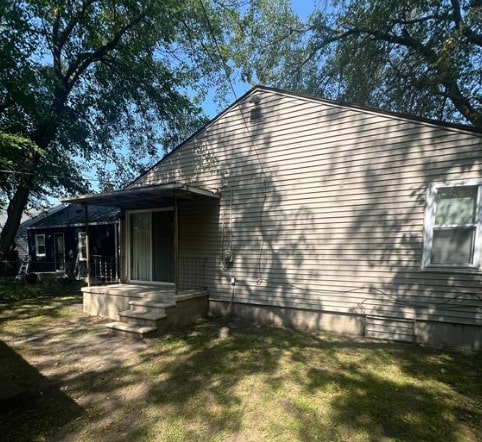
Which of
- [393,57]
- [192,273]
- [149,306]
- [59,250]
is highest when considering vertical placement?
[393,57]

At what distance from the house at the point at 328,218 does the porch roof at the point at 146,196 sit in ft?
0.12

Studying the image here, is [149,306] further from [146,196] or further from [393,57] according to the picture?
[393,57]

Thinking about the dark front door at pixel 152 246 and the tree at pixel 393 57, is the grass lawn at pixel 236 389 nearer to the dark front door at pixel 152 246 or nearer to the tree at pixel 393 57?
the dark front door at pixel 152 246

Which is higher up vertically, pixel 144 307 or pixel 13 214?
pixel 13 214

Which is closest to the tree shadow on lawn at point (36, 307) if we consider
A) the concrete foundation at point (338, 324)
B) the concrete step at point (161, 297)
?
the concrete step at point (161, 297)

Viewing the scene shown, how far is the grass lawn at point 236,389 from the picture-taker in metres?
2.88

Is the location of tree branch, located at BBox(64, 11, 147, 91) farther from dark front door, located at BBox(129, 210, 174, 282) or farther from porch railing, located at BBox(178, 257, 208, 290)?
porch railing, located at BBox(178, 257, 208, 290)

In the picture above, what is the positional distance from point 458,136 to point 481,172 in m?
0.68

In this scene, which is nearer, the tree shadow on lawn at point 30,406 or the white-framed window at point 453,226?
the tree shadow on lawn at point 30,406

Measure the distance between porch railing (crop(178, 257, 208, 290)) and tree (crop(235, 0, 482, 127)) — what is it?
347 inches

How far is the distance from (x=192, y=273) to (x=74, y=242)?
11003mm

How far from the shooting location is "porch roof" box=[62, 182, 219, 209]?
628 centimetres

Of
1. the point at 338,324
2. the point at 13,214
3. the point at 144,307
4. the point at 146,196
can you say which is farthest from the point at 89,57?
the point at 338,324

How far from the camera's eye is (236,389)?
144 inches
